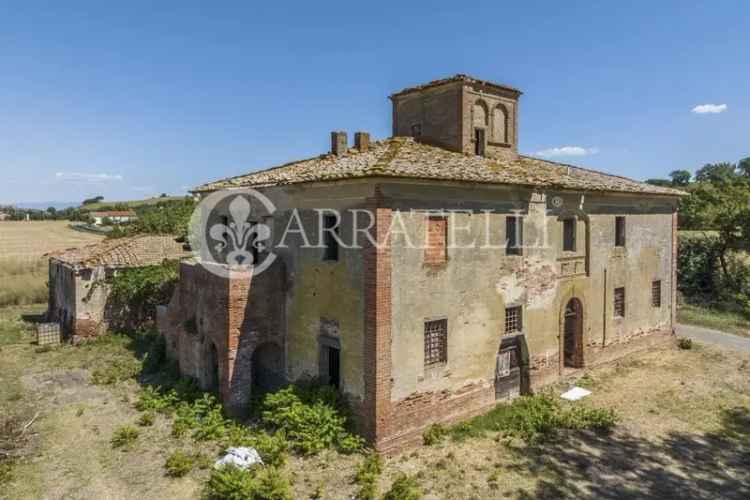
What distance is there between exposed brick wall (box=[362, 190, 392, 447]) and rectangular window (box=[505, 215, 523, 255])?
4.56 metres

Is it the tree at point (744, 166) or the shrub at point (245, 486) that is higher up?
the tree at point (744, 166)

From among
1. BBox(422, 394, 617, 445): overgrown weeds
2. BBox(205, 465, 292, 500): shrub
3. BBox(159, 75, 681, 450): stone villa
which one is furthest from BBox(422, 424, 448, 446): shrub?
BBox(205, 465, 292, 500): shrub

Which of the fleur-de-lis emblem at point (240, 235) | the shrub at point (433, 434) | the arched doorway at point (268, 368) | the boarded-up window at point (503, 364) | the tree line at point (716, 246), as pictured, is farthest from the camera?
the tree line at point (716, 246)

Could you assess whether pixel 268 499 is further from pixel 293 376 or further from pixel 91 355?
pixel 91 355

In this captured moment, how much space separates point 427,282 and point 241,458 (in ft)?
19.0

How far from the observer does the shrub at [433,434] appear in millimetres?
11977

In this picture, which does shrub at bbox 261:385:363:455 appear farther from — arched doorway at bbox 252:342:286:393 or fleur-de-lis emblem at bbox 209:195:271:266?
fleur-de-lis emblem at bbox 209:195:271:266

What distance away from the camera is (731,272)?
2986 centimetres

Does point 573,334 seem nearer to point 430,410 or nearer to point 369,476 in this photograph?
point 430,410

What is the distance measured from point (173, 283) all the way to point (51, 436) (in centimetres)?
1041

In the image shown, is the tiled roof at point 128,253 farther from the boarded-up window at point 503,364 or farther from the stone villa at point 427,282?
the boarded-up window at point 503,364

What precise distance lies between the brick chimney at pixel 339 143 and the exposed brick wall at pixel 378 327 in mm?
4536

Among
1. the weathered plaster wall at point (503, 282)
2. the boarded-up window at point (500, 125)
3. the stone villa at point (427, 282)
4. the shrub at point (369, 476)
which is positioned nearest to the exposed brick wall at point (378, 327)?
the stone villa at point (427, 282)

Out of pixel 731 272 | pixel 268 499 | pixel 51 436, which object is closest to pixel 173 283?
pixel 51 436
